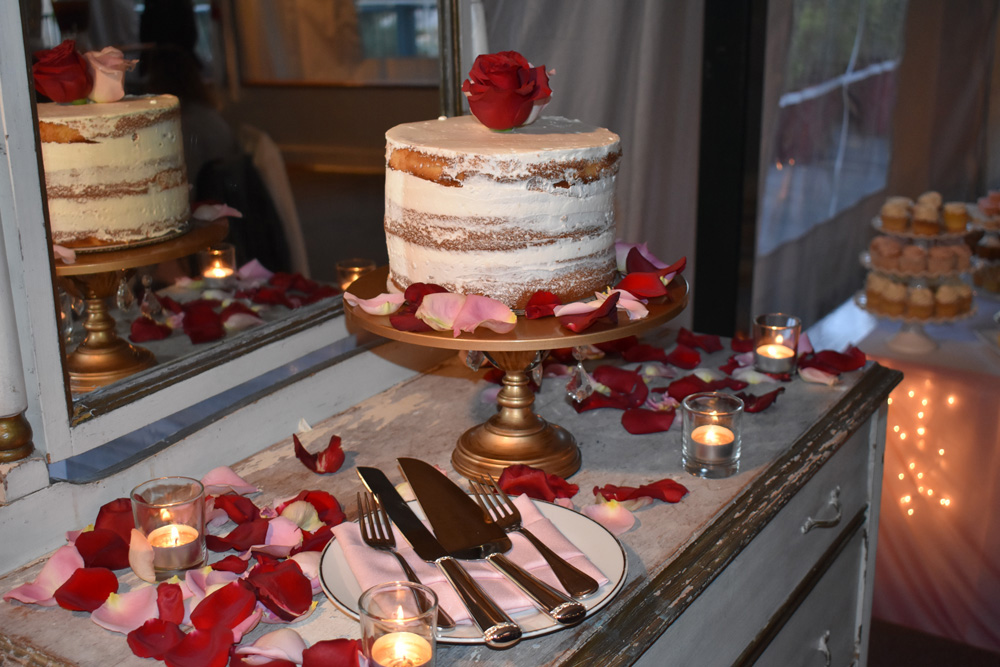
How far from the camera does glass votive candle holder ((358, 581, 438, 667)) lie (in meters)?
0.64

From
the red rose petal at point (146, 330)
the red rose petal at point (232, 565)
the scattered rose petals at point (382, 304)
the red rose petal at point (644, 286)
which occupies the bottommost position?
the red rose petal at point (232, 565)

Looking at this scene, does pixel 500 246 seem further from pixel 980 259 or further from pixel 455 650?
pixel 980 259

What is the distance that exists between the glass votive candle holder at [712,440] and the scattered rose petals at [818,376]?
268 millimetres

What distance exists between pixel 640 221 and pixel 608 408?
765 millimetres

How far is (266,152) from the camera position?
1080 mm

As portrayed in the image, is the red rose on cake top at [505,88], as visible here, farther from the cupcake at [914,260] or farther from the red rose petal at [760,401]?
the cupcake at [914,260]

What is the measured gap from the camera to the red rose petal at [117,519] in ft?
2.79

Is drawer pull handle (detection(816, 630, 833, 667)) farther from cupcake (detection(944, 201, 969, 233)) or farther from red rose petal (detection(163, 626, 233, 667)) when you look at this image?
cupcake (detection(944, 201, 969, 233))

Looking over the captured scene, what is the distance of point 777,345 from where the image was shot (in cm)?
126

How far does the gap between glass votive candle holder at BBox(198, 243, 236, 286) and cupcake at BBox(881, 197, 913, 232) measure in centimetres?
214

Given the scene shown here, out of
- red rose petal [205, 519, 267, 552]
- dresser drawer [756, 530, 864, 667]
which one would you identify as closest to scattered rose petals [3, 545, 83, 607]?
red rose petal [205, 519, 267, 552]

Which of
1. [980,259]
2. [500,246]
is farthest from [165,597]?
[980,259]

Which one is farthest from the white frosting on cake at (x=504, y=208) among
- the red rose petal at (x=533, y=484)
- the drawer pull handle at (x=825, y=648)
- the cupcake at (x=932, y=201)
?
the cupcake at (x=932, y=201)

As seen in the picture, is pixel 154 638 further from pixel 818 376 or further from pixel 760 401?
pixel 818 376
